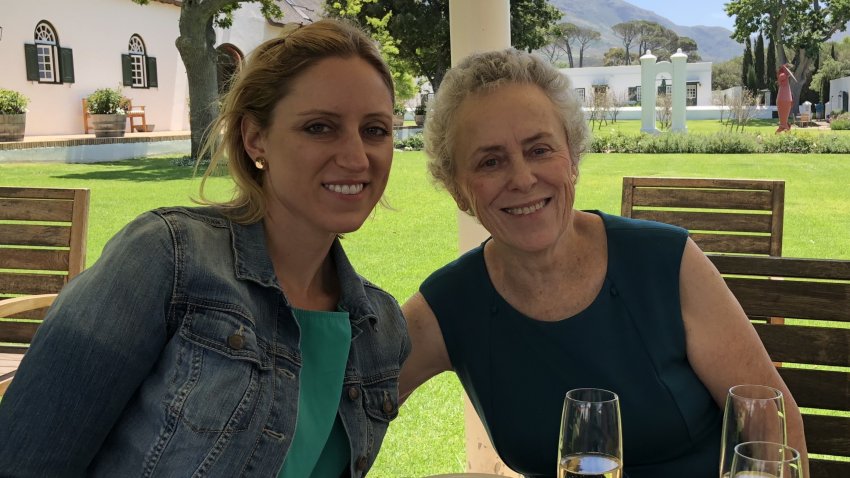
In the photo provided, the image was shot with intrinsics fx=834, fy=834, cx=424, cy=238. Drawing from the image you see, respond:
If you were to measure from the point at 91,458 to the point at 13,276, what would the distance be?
84.6 inches

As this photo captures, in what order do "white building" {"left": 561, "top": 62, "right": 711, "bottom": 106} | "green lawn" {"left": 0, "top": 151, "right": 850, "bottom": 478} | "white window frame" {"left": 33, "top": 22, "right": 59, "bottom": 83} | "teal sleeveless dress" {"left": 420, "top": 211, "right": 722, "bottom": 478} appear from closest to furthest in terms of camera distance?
"teal sleeveless dress" {"left": 420, "top": 211, "right": 722, "bottom": 478} < "green lawn" {"left": 0, "top": 151, "right": 850, "bottom": 478} < "white window frame" {"left": 33, "top": 22, "right": 59, "bottom": 83} < "white building" {"left": 561, "top": 62, "right": 711, "bottom": 106}

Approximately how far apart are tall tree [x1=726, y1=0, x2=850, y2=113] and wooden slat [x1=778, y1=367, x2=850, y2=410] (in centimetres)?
2327

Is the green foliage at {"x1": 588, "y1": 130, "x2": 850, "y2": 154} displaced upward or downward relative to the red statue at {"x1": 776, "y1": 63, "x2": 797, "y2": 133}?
downward

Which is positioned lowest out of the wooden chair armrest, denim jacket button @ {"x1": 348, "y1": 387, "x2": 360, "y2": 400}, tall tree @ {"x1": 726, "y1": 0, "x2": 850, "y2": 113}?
the wooden chair armrest

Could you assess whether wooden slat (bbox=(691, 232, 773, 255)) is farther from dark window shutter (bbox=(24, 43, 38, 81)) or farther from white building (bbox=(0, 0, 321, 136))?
dark window shutter (bbox=(24, 43, 38, 81))

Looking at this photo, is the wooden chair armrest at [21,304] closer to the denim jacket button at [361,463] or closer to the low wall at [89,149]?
the denim jacket button at [361,463]

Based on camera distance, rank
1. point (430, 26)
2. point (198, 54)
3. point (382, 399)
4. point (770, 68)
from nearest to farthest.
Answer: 1. point (382, 399)
2. point (198, 54)
3. point (770, 68)
4. point (430, 26)

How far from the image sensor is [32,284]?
3049 mm

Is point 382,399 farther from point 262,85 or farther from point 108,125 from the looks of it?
point 108,125

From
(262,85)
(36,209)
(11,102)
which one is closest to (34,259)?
(36,209)

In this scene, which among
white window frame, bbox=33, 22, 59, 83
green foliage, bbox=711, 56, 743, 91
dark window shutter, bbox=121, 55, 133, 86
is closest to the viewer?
white window frame, bbox=33, 22, 59, 83

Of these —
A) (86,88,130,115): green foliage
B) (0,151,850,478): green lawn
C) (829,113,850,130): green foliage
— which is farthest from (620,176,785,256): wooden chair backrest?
(829,113,850,130): green foliage

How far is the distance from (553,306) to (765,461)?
864 millimetres

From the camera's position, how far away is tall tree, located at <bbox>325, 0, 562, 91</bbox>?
2555 cm
